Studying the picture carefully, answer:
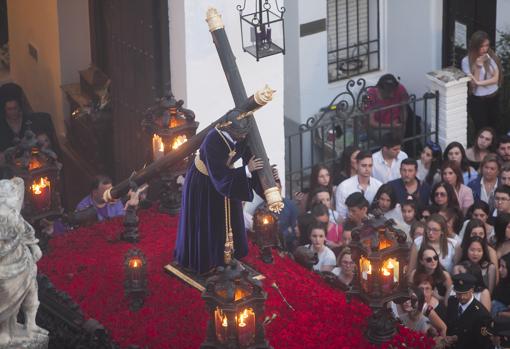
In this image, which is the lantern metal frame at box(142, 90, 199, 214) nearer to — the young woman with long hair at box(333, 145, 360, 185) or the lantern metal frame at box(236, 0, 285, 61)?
the lantern metal frame at box(236, 0, 285, 61)

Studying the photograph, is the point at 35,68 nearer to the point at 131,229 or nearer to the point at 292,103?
the point at 292,103

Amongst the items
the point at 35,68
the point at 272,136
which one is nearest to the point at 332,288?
the point at 272,136

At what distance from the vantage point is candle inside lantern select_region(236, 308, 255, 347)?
1448cm

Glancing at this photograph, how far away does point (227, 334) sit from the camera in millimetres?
14516

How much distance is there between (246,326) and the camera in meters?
14.5

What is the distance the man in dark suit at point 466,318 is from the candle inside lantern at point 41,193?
13.7 ft

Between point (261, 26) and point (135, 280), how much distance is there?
3860 millimetres

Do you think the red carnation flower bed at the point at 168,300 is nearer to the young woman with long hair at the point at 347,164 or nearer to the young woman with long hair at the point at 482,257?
the young woman with long hair at the point at 482,257

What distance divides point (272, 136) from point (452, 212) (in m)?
2.37

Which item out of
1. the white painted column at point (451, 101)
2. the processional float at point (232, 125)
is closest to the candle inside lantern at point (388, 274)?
the processional float at point (232, 125)

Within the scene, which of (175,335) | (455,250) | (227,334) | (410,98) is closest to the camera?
(227,334)

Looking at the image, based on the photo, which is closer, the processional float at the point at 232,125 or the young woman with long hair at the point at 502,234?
the processional float at the point at 232,125

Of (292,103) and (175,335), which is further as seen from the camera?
(292,103)

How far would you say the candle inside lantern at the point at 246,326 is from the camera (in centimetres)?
1448
